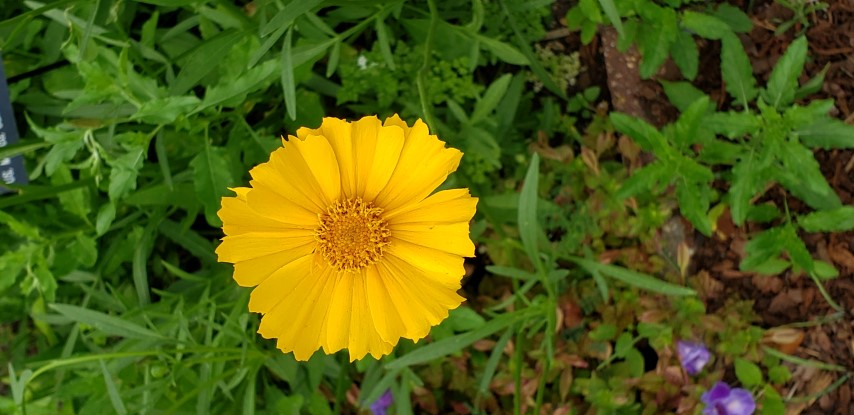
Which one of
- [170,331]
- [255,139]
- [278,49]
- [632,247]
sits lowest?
[632,247]

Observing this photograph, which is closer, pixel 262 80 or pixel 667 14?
pixel 262 80

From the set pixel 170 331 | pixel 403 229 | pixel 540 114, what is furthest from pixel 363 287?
pixel 540 114

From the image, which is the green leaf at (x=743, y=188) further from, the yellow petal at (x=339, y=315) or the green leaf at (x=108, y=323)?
the green leaf at (x=108, y=323)

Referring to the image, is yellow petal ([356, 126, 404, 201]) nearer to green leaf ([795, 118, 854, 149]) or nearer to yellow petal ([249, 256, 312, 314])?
yellow petal ([249, 256, 312, 314])

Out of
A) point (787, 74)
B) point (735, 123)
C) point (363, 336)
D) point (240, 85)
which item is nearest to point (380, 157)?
point (363, 336)

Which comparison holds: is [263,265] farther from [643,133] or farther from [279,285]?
[643,133]

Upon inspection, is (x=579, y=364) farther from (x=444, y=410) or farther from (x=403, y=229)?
(x=403, y=229)
